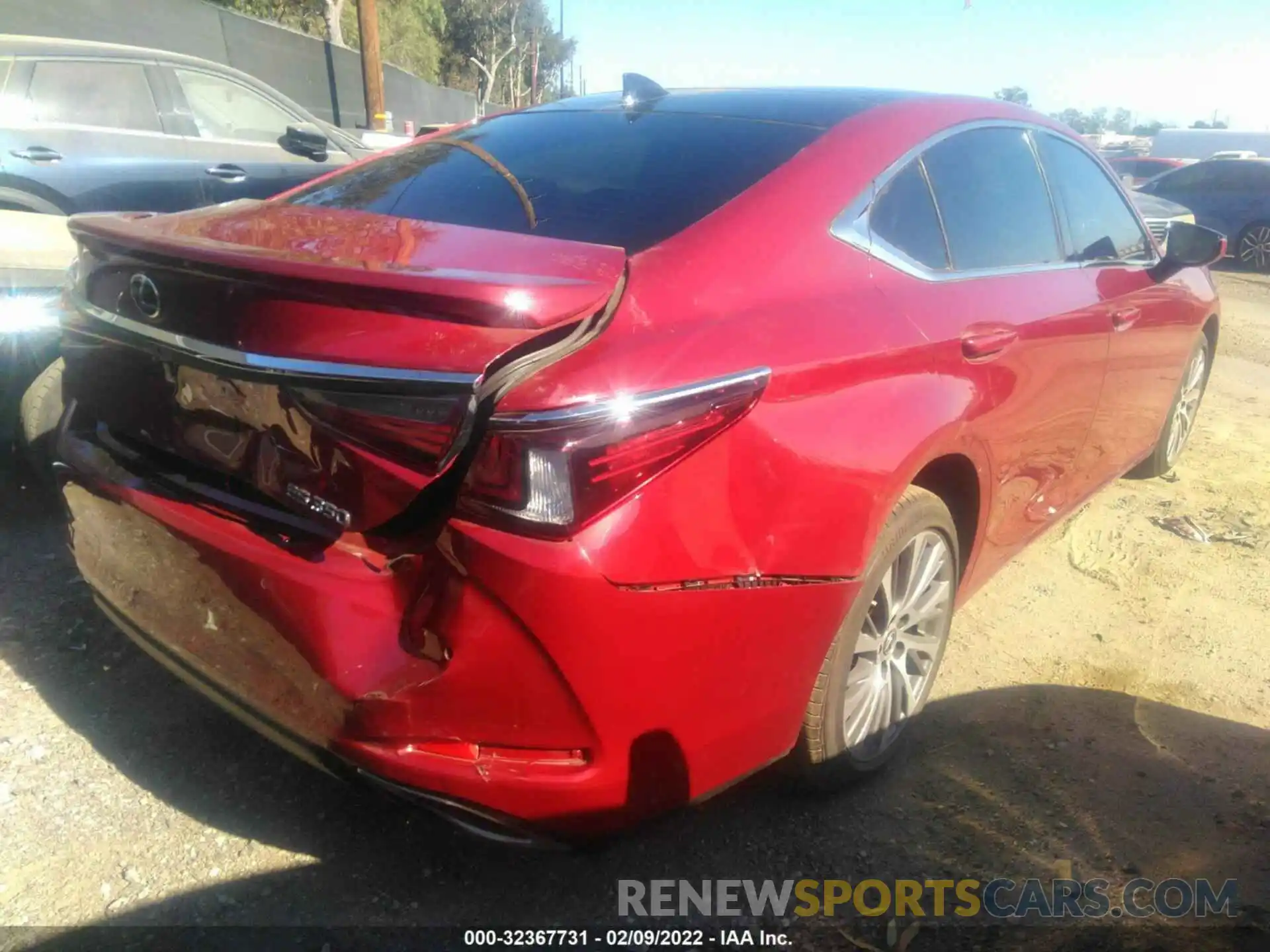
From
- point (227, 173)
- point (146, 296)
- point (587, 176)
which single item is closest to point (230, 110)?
point (227, 173)

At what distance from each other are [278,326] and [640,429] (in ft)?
2.23

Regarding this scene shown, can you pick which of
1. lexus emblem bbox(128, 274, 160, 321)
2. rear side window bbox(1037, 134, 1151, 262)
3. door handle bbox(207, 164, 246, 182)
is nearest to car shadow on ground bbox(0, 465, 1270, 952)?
lexus emblem bbox(128, 274, 160, 321)

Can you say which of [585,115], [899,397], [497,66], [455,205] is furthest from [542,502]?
[497,66]

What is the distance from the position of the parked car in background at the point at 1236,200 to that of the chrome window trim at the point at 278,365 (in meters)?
14.5

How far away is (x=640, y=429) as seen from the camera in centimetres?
155

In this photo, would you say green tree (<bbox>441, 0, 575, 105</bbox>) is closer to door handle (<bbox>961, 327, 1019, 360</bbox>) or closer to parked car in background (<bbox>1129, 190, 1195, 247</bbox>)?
parked car in background (<bbox>1129, 190, 1195, 247</bbox>)

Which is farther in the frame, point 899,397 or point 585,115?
point 585,115

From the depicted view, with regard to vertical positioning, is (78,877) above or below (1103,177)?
below

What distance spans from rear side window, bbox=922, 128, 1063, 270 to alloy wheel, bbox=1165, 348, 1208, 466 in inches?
73.7

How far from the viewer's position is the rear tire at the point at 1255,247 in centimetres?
1324

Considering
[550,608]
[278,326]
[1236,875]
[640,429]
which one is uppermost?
[278,326]

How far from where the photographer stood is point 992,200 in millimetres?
2752

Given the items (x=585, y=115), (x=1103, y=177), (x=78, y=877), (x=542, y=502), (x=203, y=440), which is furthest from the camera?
(x=1103, y=177)

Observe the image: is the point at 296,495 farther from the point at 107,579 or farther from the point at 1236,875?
the point at 1236,875
